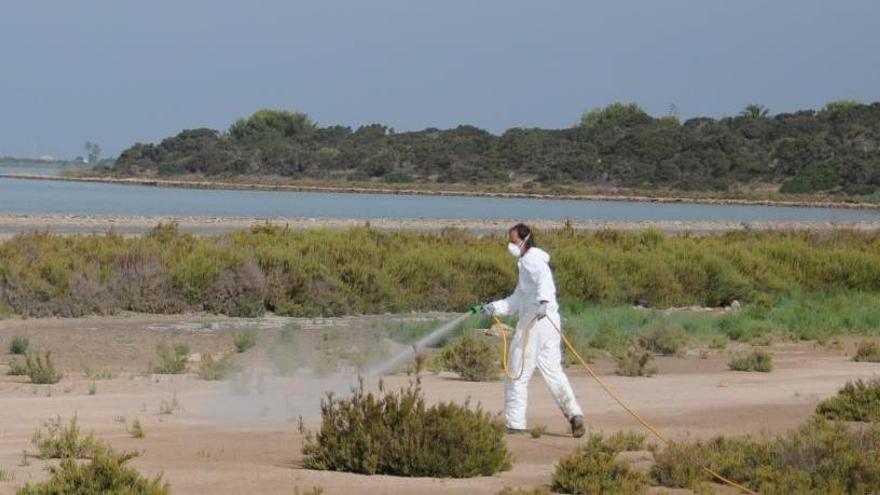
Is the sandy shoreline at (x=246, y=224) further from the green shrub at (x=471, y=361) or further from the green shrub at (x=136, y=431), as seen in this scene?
the green shrub at (x=136, y=431)

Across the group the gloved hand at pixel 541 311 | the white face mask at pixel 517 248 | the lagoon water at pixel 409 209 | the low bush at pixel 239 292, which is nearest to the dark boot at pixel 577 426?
the gloved hand at pixel 541 311

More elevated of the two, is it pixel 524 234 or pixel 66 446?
pixel 524 234

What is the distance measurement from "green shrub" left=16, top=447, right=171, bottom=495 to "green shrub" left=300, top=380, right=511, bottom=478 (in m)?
2.00

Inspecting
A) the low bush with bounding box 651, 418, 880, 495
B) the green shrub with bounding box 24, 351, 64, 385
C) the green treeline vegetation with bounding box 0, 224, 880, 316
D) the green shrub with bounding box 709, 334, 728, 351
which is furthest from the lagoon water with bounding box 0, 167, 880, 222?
the low bush with bounding box 651, 418, 880, 495

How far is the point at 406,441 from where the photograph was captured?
44.0 feet

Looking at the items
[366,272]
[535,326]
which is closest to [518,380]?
[535,326]

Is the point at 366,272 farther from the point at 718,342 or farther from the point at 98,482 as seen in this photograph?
the point at 98,482

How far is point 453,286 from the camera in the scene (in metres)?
34.2

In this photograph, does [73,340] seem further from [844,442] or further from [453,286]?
[844,442]

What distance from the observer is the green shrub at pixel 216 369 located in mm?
20812

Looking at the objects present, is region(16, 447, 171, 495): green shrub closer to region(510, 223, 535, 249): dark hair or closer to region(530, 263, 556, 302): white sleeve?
region(530, 263, 556, 302): white sleeve

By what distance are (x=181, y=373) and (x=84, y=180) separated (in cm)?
→ 13158

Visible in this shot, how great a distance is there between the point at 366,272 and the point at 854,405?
17224mm

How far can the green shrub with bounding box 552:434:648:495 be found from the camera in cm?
1266
